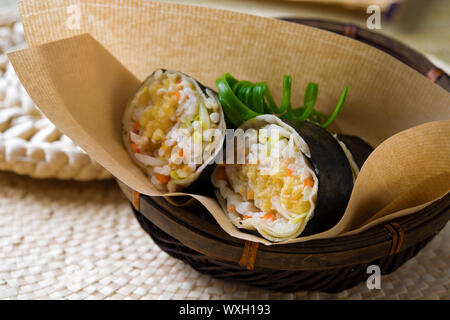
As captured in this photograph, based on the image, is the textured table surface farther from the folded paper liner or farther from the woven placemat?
the folded paper liner

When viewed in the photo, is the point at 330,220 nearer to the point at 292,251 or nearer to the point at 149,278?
the point at 292,251

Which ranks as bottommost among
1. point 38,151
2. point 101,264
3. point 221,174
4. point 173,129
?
point 101,264

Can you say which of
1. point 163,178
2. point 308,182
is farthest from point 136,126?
point 308,182

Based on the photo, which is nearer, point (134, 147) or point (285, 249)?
point (285, 249)

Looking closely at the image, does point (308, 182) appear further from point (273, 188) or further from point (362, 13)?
point (362, 13)

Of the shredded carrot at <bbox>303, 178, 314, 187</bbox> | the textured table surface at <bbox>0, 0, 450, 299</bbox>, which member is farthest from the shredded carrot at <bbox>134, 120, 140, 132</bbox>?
the shredded carrot at <bbox>303, 178, 314, 187</bbox>

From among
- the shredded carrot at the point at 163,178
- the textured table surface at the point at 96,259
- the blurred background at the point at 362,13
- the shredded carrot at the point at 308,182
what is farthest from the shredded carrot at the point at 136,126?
the blurred background at the point at 362,13
